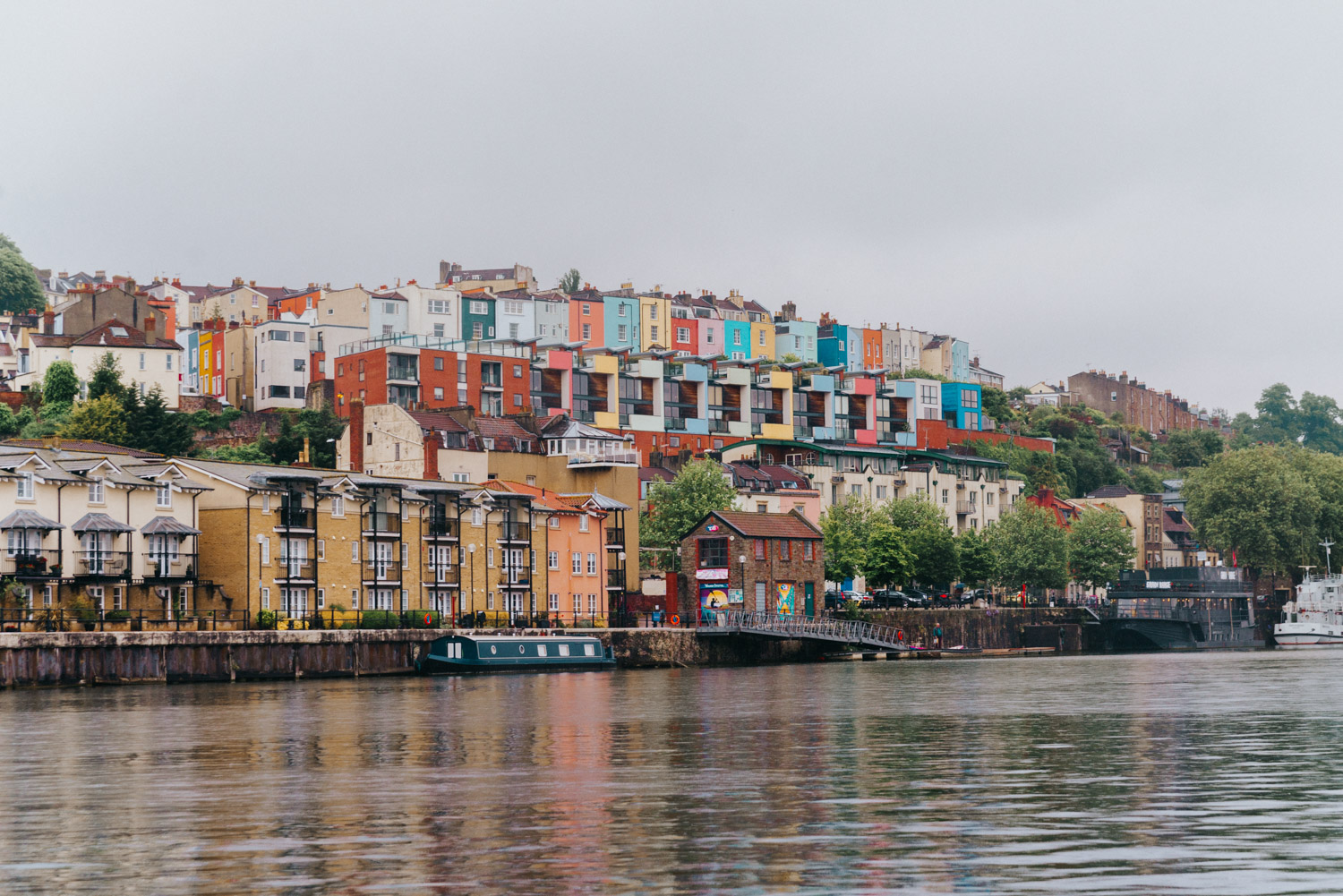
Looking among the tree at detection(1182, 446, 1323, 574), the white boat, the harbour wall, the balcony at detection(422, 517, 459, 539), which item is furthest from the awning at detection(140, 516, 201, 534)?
the tree at detection(1182, 446, 1323, 574)

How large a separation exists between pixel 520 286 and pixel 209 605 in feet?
358

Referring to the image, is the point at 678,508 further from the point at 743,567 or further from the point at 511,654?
the point at 511,654

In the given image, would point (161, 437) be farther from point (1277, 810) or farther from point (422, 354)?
point (1277, 810)

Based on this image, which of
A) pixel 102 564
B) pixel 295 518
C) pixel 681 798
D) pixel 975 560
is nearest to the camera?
pixel 681 798

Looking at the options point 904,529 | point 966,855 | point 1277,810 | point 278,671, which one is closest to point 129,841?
point 966,855

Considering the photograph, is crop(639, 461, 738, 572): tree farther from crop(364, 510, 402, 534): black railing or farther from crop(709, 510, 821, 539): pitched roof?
crop(364, 510, 402, 534): black railing

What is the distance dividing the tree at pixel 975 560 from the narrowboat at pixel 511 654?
5682 cm

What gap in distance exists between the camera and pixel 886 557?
136m

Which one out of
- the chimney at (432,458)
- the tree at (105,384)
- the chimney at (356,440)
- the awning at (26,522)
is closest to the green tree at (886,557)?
the chimney at (432,458)

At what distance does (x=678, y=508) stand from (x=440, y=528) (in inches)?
1110

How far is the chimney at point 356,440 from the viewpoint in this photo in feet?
426

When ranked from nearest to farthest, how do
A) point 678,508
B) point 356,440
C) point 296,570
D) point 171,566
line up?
point 171,566
point 296,570
point 678,508
point 356,440

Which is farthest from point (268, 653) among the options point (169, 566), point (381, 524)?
point (381, 524)

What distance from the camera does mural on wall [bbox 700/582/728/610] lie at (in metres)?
112
